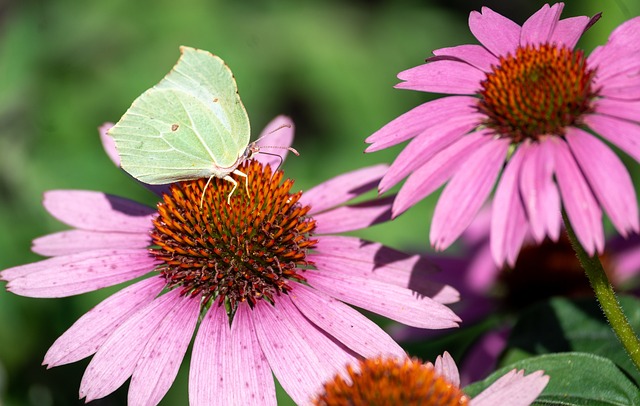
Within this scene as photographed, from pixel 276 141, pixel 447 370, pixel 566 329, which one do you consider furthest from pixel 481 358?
pixel 447 370

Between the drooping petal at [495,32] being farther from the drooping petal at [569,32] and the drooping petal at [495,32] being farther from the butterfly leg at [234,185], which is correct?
the butterfly leg at [234,185]

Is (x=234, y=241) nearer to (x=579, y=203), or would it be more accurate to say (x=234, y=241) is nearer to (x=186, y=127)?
(x=186, y=127)

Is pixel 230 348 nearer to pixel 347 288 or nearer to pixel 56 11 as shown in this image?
pixel 347 288

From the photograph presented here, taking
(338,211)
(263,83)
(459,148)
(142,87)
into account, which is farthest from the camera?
(263,83)

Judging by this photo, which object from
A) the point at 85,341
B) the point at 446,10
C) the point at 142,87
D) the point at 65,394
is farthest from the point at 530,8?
the point at 85,341

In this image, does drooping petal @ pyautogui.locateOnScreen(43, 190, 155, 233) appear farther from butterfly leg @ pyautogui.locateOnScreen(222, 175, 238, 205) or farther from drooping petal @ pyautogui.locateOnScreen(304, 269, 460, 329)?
drooping petal @ pyautogui.locateOnScreen(304, 269, 460, 329)

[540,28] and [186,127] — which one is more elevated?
[540,28]

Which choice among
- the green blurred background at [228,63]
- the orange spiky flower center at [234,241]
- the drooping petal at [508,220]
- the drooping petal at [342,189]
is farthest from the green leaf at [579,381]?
the green blurred background at [228,63]
